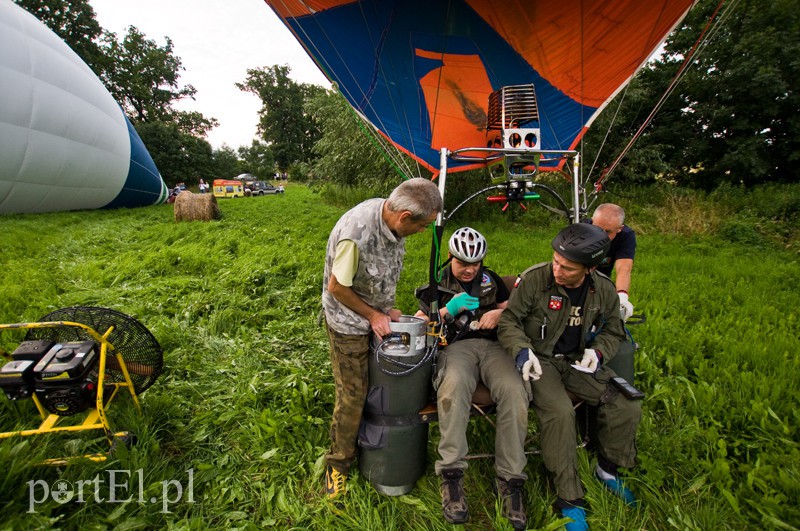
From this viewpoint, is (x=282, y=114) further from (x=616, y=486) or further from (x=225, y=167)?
(x=616, y=486)

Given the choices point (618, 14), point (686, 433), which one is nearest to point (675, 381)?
point (686, 433)

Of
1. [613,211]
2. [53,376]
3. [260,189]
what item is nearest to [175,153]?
[260,189]

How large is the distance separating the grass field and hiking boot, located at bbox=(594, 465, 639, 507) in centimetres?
6

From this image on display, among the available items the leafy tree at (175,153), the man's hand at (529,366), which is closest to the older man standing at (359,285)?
the man's hand at (529,366)

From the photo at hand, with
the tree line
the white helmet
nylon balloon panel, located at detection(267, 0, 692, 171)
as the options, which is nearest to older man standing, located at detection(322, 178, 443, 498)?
the white helmet

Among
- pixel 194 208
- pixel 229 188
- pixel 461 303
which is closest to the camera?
pixel 461 303

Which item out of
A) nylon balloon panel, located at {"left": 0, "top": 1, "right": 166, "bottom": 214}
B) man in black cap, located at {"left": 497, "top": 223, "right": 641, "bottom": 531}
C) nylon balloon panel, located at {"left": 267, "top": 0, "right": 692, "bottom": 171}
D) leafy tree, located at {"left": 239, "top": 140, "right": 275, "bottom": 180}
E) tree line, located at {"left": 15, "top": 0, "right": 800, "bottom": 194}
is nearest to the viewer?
man in black cap, located at {"left": 497, "top": 223, "right": 641, "bottom": 531}

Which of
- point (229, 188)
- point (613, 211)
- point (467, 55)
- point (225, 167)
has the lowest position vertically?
point (613, 211)

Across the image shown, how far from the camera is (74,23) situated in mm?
32688

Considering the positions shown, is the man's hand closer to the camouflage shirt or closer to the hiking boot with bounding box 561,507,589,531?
the hiking boot with bounding box 561,507,589,531

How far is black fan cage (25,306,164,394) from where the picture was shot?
2.64 metres

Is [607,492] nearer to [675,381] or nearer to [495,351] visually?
[495,351]

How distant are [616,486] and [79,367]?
11.3 feet

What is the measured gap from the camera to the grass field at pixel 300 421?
2.04 meters
